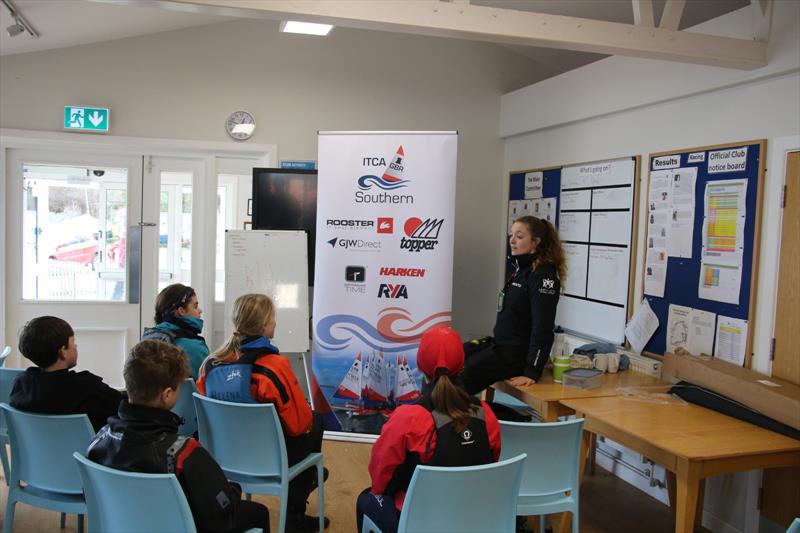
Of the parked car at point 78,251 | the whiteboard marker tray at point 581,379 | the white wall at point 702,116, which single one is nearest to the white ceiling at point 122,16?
the white wall at point 702,116

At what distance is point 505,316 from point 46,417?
1988mm

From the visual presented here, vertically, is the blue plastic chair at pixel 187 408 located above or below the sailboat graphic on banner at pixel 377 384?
above

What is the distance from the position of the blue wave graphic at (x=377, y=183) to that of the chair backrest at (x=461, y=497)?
2.86 m

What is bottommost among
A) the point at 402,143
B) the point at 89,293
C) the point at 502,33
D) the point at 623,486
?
the point at 623,486

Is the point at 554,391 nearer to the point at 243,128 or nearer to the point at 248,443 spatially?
the point at 248,443

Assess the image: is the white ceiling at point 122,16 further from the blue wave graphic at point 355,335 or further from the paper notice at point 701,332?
the blue wave graphic at point 355,335

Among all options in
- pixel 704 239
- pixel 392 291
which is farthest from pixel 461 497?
pixel 392 291

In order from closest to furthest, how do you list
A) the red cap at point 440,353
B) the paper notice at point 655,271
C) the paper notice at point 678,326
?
1. the red cap at point 440,353
2. the paper notice at point 678,326
3. the paper notice at point 655,271

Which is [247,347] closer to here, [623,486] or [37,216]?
[623,486]

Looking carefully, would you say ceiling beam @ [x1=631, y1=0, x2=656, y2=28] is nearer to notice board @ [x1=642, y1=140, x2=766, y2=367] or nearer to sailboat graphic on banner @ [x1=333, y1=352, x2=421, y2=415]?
notice board @ [x1=642, y1=140, x2=766, y2=367]

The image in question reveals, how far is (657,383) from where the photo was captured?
11.3 feet

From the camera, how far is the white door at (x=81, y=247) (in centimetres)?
520

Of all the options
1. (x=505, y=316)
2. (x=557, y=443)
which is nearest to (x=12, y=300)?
(x=505, y=316)

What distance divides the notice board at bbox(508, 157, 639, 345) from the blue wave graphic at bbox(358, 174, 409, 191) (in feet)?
4.16
